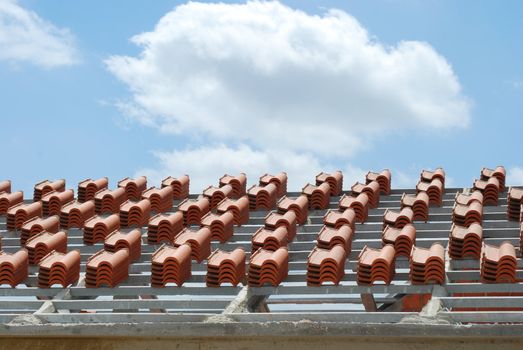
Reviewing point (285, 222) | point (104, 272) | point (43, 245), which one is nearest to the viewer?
point (104, 272)

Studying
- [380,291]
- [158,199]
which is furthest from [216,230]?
[380,291]

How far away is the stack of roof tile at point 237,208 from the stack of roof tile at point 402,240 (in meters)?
2.91

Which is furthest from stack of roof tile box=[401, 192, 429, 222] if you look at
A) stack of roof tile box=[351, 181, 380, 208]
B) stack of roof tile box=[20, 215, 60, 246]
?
stack of roof tile box=[20, 215, 60, 246]

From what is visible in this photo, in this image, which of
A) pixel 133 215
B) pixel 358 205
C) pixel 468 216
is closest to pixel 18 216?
pixel 133 215

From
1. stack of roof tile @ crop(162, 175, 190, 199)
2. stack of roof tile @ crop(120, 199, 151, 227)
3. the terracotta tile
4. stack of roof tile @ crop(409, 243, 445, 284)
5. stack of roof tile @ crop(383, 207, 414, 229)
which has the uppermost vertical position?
stack of roof tile @ crop(162, 175, 190, 199)

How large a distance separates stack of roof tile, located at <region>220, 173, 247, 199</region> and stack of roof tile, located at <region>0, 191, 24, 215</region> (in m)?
3.74

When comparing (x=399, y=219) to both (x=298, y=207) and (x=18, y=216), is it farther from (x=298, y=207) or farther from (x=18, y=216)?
(x=18, y=216)

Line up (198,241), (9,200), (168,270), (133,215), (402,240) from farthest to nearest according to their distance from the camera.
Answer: (9,200), (133,215), (198,241), (402,240), (168,270)

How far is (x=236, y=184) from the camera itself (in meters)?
18.2

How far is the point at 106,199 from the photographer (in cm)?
1750

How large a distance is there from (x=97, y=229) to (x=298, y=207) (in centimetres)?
319

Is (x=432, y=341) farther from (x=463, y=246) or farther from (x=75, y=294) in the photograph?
(x=75, y=294)

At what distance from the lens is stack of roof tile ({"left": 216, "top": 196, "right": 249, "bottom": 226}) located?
16.1 m

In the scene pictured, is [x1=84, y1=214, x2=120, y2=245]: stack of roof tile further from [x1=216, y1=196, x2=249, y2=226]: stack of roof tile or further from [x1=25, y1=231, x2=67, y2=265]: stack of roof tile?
[x1=216, y1=196, x2=249, y2=226]: stack of roof tile
